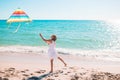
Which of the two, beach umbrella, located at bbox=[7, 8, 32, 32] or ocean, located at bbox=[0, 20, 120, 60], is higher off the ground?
ocean, located at bbox=[0, 20, 120, 60]

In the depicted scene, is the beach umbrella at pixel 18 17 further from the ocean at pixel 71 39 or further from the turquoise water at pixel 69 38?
the turquoise water at pixel 69 38

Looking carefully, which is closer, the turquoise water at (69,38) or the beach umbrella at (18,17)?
the beach umbrella at (18,17)

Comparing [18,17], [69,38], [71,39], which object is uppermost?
[69,38]

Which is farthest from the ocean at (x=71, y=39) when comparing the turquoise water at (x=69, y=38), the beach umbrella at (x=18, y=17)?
the beach umbrella at (x=18, y=17)

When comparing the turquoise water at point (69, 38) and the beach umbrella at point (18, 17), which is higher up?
the turquoise water at point (69, 38)

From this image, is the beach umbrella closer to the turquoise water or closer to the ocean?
the ocean

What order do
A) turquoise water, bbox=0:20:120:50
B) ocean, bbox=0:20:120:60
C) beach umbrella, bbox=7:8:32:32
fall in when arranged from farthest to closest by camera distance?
turquoise water, bbox=0:20:120:50 → ocean, bbox=0:20:120:60 → beach umbrella, bbox=7:8:32:32

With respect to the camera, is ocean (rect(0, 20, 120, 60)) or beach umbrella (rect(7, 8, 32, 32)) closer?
beach umbrella (rect(7, 8, 32, 32))

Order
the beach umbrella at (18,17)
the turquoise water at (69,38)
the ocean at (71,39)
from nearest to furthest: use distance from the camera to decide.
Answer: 1. the beach umbrella at (18,17)
2. the ocean at (71,39)
3. the turquoise water at (69,38)

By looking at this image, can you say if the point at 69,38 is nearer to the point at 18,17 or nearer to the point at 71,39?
the point at 71,39

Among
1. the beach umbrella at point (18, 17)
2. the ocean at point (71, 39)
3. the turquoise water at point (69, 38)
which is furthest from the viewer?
the turquoise water at point (69, 38)

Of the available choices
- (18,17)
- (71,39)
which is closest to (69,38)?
(71,39)

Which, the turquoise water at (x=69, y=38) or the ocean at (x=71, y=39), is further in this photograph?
the turquoise water at (x=69, y=38)

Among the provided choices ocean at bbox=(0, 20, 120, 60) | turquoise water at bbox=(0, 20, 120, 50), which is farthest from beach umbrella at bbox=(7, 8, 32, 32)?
turquoise water at bbox=(0, 20, 120, 50)
